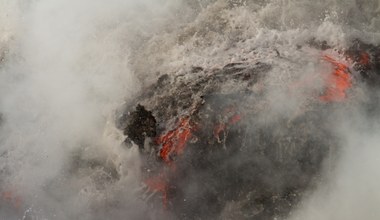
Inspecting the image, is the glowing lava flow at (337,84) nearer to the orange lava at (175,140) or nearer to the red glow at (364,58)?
the red glow at (364,58)

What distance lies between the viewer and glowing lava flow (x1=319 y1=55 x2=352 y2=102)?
5434mm

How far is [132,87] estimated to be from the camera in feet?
21.1

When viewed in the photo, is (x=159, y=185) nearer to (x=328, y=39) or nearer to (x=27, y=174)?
(x=27, y=174)

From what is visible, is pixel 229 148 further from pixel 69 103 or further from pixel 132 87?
pixel 69 103

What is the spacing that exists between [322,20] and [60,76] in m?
4.24

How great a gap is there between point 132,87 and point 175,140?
123 cm

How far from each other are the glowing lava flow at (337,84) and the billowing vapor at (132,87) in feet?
0.20

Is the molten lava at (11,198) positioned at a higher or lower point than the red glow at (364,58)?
lower

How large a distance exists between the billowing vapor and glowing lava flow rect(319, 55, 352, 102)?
6cm

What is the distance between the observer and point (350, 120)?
527cm

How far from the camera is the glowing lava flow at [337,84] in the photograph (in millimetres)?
5434

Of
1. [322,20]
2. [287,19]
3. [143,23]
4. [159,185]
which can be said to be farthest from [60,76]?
[322,20]

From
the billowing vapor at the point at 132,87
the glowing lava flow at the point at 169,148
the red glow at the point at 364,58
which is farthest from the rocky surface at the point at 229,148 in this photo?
the red glow at the point at 364,58

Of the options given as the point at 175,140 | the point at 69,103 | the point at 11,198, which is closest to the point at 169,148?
the point at 175,140
